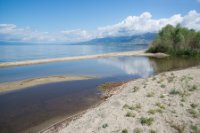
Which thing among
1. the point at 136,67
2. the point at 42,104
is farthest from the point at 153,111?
the point at 136,67

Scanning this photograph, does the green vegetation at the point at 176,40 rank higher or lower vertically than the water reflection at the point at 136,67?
higher

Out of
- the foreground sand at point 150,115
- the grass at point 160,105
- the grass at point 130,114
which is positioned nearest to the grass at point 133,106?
the foreground sand at point 150,115

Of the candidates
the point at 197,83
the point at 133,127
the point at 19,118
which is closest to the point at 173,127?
the point at 133,127

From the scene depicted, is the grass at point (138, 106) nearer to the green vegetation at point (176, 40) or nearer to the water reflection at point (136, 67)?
the water reflection at point (136, 67)

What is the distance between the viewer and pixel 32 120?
20094 mm

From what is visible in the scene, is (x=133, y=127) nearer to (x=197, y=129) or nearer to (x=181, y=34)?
(x=197, y=129)

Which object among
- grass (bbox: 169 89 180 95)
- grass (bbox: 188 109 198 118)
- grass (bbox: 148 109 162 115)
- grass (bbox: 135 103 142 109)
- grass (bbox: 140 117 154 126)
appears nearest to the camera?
grass (bbox: 140 117 154 126)

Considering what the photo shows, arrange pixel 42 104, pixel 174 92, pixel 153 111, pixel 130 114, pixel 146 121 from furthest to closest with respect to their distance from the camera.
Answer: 1. pixel 42 104
2. pixel 174 92
3. pixel 153 111
4. pixel 130 114
5. pixel 146 121

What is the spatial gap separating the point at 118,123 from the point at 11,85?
1041 inches

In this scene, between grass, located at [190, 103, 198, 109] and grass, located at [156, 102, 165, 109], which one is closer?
grass, located at [190, 103, 198, 109]

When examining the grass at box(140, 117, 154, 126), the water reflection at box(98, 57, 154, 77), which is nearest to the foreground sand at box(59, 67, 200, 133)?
the grass at box(140, 117, 154, 126)

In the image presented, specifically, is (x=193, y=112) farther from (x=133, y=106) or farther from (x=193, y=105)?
(x=133, y=106)

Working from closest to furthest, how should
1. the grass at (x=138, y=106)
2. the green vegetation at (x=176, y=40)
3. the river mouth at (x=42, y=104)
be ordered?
1. the grass at (x=138, y=106)
2. the river mouth at (x=42, y=104)
3. the green vegetation at (x=176, y=40)

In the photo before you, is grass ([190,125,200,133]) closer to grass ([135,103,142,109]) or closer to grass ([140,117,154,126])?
grass ([140,117,154,126])
